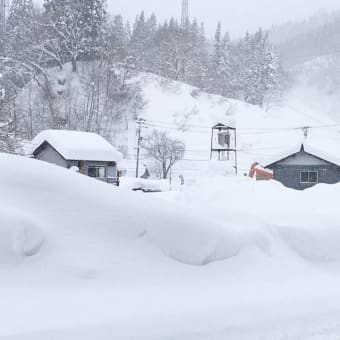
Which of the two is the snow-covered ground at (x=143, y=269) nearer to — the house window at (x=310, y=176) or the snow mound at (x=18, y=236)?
the snow mound at (x=18, y=236)

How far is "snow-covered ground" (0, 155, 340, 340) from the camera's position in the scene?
452 cm

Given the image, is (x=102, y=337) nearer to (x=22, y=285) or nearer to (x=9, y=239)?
(x=22, y=285)

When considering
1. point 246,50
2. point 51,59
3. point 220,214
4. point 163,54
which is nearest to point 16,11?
point 51,59

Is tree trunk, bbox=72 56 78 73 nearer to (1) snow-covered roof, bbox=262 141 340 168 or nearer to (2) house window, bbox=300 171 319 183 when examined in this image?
(1) snow-covered roof, bbox=262 141 340 168

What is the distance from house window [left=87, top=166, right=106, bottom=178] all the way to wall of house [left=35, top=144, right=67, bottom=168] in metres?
1.95

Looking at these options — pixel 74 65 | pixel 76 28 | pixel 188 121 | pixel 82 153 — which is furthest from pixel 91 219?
pixel 76 28

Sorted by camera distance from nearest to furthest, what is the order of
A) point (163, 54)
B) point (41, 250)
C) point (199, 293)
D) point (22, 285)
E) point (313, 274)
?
point (22, 285) < point (41, 250) < point (199, 293) < point (313, 274) < point (163, 54)

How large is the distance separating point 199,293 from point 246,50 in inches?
3827

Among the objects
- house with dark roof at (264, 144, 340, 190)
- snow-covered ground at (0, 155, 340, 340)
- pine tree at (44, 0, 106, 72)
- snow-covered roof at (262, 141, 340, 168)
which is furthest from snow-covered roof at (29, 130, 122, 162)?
pine tree at (44, 0, 106, 72)

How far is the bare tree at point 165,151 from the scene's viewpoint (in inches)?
1898

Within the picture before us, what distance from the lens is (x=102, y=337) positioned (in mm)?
4141

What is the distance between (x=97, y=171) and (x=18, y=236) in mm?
29040

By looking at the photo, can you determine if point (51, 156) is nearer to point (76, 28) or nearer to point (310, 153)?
point (310, 153)

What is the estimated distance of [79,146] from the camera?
32750mm
